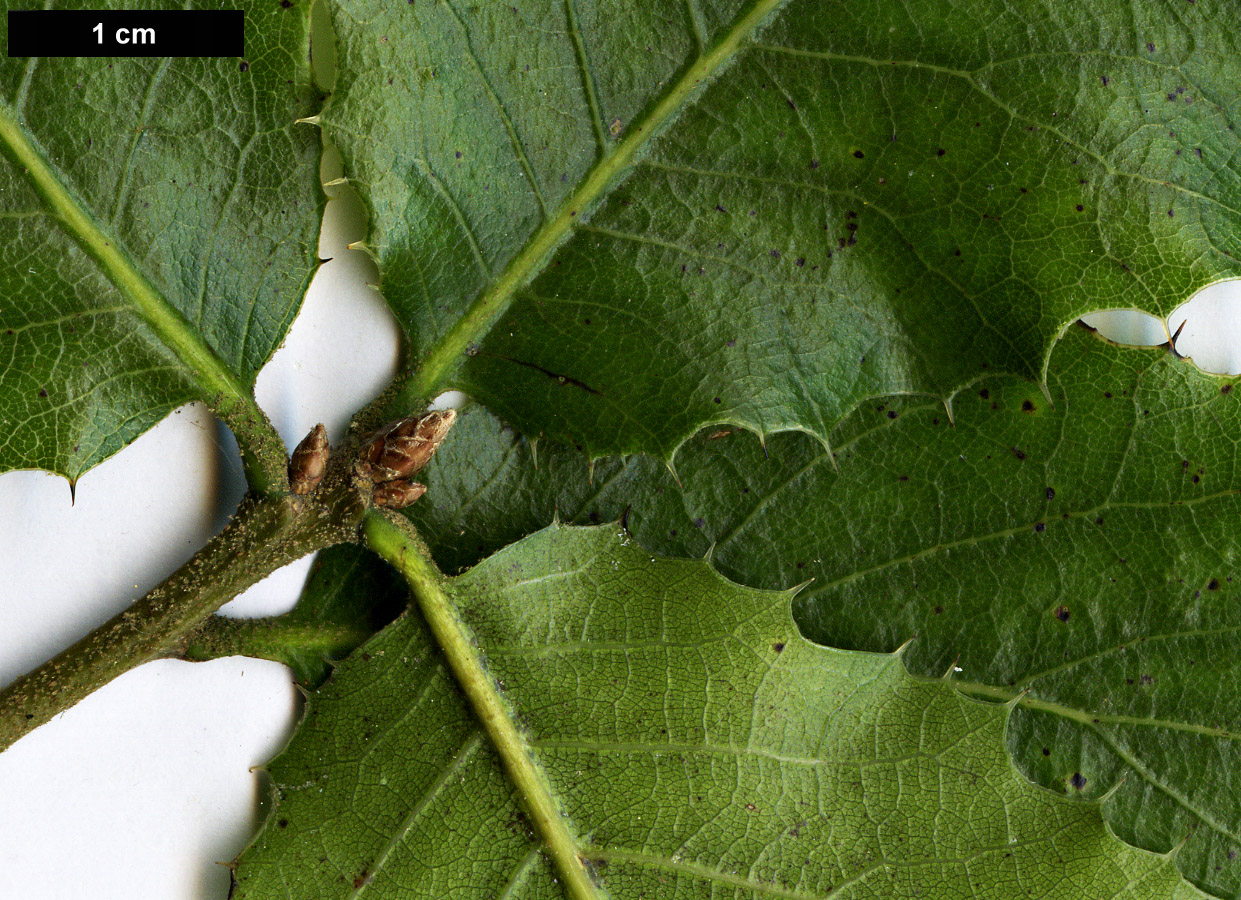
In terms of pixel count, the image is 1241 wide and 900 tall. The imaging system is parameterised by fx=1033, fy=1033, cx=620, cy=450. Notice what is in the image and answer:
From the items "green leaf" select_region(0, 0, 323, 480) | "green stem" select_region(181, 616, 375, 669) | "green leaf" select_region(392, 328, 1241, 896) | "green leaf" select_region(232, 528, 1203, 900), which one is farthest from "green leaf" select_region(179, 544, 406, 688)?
"green leaf" select_region(392, 328, 1241, 896)

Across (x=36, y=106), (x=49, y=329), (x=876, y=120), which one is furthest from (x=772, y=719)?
(x=36, y=106)

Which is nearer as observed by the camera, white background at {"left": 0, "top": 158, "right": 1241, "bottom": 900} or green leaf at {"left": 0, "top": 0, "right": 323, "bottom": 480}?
green leaf at {"left": 0, "top": 0, "right": 323, "bottom": 480}

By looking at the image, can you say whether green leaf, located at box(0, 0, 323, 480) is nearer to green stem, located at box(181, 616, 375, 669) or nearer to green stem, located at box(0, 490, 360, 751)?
green stem, located at box(0, 490, 360, 751)

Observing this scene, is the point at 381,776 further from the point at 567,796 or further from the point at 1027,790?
the point at 1027,790

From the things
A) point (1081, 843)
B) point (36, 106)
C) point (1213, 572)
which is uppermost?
point (36, 106)

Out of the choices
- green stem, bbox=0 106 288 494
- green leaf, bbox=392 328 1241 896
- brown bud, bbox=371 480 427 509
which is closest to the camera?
green stem, bbox=0 106 288 494

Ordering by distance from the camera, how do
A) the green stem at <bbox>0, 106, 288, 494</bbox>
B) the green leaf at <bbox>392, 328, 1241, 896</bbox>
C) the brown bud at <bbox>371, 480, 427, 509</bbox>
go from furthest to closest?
the green leaf at <bbox>392, 328, 1241, 896</bbox>
the brown bud at <bbox>371, 480, 427, 509</bbox>
the green stem at <bbox>0, 106, 288, 494</bbox>
